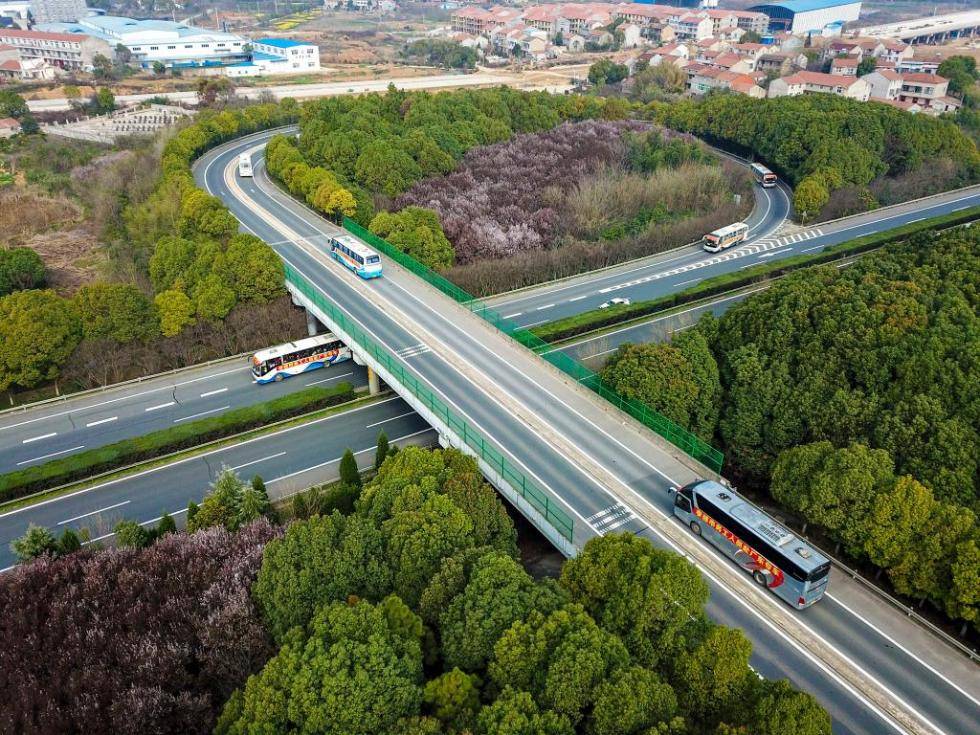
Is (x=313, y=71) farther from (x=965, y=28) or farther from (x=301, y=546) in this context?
(x=965, y=28)

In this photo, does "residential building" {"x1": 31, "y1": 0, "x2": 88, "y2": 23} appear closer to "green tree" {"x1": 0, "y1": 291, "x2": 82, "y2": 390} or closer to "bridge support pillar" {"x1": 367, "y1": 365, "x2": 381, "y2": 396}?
"green tree" {"x1": 0, "y1": 291, "x2": 82, "y2": 390}

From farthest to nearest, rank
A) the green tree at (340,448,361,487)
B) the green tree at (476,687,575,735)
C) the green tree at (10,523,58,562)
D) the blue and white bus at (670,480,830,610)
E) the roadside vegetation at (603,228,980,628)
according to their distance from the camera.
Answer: the green tree at (340,448,361,487)
the green tree at (10,523,58,562)
the roadside vegetation at (603,228,980,628)
the blue and white bus at (670,480,830,610)
the green tree at (476,687,575,735)

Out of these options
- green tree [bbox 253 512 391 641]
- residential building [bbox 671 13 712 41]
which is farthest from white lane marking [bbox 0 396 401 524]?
residential building [bbox 671 13 712 41]

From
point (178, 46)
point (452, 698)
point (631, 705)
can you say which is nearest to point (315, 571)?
point (452, 698)


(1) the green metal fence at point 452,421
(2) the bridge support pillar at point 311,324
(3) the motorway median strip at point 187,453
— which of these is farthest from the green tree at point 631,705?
(2) the bridge support pillar at point 311,324

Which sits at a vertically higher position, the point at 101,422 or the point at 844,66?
the point at 844,66

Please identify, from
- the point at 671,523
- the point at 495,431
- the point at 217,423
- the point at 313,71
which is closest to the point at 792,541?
the point at 671,523

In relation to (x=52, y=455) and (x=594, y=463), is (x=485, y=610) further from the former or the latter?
(x=52, y=455)
